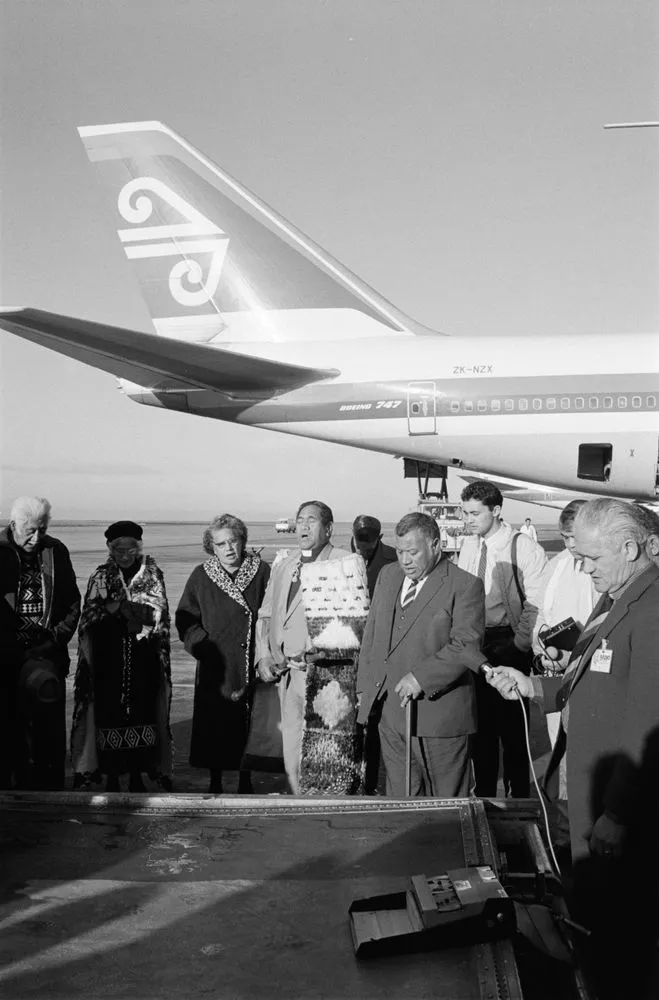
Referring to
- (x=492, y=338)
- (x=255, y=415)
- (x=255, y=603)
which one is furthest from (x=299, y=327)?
(x=255, y=603)

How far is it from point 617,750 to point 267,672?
2.64 metres

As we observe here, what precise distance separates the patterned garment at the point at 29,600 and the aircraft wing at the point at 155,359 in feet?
12.0

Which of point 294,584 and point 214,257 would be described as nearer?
point 294,584

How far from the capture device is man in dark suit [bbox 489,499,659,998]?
2.41 metres

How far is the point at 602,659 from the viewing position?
259cm

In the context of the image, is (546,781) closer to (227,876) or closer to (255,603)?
(227,876)

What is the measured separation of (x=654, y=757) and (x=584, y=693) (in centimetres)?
30

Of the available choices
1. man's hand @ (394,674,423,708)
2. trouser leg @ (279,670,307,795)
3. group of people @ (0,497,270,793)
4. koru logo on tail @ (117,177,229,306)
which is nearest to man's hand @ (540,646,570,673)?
man's hand @ (394,674,423,708)

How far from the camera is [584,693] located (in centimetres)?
266

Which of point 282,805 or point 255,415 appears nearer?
point 282,805

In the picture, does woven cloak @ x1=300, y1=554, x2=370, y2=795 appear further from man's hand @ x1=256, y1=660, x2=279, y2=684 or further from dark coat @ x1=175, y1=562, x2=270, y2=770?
dark coat @ x1=175, y1=562, x2=270, y2=770

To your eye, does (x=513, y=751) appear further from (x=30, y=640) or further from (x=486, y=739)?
(x=30, y=640)

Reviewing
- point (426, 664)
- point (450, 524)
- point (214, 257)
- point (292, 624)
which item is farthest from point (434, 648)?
point (450, 524)

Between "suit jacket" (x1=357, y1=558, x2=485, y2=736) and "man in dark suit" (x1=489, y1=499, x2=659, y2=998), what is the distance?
1.17 m
